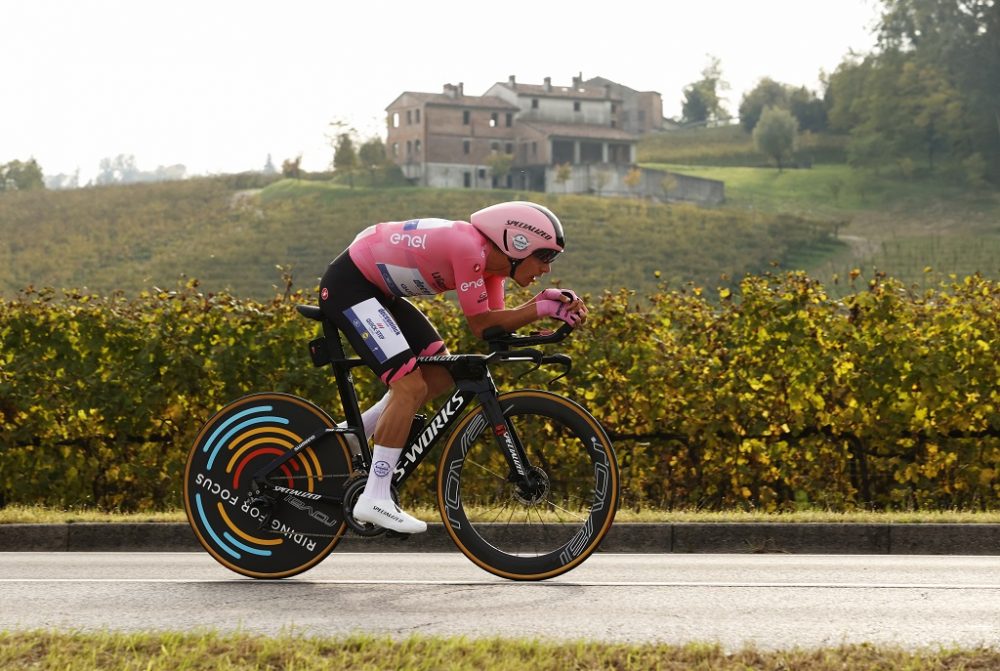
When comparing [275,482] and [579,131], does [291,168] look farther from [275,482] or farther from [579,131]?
[275,482]

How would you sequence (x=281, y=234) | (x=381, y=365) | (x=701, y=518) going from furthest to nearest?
(x=281, y=234), (x=701, y=518), (x=381, y=365)

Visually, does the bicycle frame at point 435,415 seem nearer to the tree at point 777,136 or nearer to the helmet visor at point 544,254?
the helmet visor at point 544,254

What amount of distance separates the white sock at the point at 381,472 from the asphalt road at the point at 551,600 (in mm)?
459

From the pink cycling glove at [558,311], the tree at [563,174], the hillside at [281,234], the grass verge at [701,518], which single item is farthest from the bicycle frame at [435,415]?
the tree at [563,174]

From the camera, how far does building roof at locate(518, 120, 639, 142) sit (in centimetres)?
11894

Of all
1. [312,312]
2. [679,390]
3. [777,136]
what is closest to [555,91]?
[777,136]

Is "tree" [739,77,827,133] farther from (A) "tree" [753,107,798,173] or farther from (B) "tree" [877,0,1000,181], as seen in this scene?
(B) "tree" [877,0,1000,181]

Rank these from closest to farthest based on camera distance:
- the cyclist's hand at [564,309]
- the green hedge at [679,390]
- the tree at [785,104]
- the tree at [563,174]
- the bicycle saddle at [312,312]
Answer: the cyclist's hand at [564,309] < the bicycle saddle at [312,312] < the green hedge at [679,390] < the tree at [563,174] < the tree at [785,104]

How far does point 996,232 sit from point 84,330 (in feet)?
274

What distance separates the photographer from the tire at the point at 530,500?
644 cm

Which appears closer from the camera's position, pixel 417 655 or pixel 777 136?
pixel 417 655

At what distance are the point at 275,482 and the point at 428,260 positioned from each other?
1313 millimetres

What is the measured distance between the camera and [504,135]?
121 metres

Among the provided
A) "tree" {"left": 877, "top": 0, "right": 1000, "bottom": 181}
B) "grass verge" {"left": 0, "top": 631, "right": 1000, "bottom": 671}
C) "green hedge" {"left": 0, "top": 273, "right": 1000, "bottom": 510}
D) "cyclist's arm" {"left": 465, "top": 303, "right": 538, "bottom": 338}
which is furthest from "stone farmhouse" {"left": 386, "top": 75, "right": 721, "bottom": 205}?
"grass verge" {"left": 0, "top": 631, "right": 1000, "bottom": 671}
